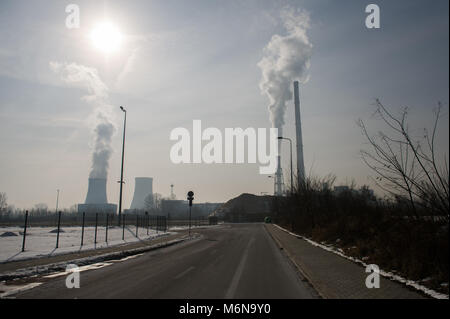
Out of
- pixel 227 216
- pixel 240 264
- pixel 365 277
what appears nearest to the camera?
pixel 365 277

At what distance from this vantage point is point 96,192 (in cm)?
10794

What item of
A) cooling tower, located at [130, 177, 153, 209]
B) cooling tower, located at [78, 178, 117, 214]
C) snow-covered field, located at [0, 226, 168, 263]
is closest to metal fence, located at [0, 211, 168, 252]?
snow-covered field, located at [0, 226, 168, 263]

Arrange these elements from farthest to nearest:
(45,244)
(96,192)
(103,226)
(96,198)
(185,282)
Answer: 1. (96,198)
2. (96,192)
3. (103,226)
4. (45,244)
5. (185,282)

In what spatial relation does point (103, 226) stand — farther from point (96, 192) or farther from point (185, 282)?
point (96, 192)

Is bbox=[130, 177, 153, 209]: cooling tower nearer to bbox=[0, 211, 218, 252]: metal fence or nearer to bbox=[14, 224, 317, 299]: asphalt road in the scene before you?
bbox=[0, 211, 218, 252]: metal fence

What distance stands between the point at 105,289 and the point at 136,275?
191cm

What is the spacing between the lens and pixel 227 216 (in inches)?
3536

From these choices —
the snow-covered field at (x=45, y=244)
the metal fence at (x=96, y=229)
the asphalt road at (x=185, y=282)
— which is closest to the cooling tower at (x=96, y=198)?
the metal fence at (x=96, y=229)

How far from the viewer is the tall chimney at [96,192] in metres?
104

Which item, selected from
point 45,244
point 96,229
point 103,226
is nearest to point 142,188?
point 103,226

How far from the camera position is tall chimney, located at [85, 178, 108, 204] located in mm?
104312

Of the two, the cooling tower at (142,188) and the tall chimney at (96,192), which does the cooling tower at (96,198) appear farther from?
the cooling tower at (142,188)

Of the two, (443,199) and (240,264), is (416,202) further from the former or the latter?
(240,264)
